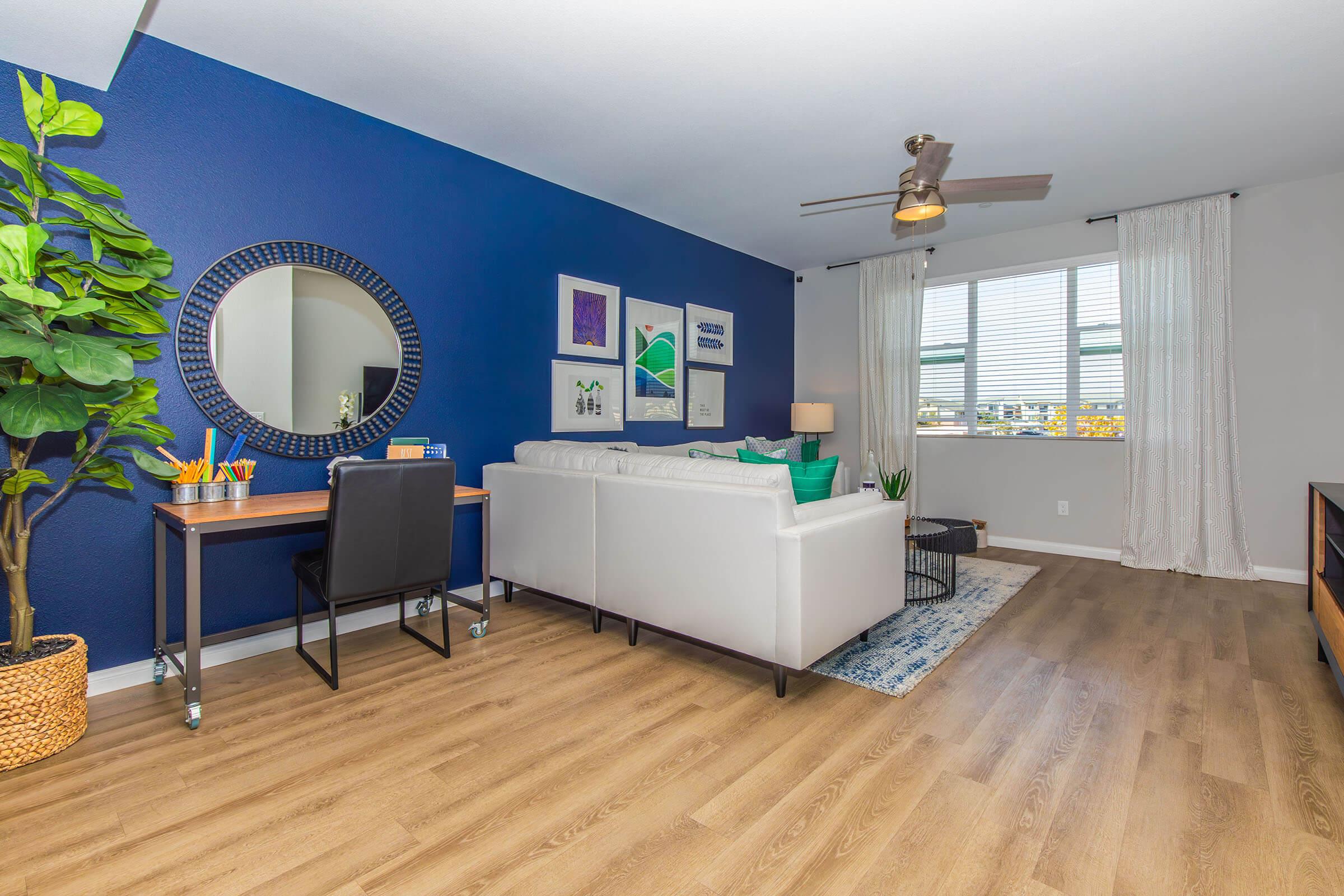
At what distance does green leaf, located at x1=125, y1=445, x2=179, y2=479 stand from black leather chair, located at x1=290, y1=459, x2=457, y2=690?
0.55 m

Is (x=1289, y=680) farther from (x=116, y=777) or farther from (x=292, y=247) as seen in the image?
(x=292, y=247)

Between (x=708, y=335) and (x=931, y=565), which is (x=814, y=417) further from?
(x=931, y=565)

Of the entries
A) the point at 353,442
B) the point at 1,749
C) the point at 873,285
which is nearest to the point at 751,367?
the point at 873,285

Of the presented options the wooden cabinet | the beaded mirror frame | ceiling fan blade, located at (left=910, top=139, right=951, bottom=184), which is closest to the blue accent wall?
the beaded mirror frame

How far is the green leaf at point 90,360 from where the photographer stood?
1788mm

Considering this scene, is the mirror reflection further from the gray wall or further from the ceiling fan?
the gray wall

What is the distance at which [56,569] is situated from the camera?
92.0 inches

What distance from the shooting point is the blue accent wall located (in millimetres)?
2428

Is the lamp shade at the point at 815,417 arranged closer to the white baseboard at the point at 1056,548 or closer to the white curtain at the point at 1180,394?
the white baseboard at the point at 1056,548

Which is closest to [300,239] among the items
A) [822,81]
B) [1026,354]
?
[822,81]

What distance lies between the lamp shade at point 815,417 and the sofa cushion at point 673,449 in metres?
1.28

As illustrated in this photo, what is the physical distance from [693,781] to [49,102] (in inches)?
111

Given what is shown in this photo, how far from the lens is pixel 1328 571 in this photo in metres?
2.66

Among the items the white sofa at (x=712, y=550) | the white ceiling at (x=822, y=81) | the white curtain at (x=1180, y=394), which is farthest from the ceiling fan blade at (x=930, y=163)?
the white curtain at (x=1180, y=394)
